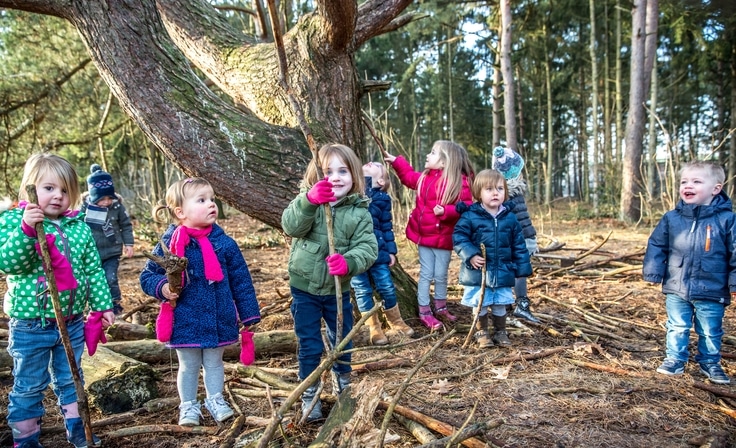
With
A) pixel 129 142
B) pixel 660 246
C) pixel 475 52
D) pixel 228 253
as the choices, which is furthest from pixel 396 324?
pixel 475 52

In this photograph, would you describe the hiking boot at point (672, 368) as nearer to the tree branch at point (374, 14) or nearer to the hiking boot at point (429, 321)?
the hiking boot at point (429, 321)

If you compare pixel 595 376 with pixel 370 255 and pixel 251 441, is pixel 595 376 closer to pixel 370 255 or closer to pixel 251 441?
pixel 370 255

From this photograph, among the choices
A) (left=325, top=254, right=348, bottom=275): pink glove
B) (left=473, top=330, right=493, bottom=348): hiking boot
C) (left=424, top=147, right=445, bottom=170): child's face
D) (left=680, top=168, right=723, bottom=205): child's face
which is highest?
(left=424, top=147, right=445, bottom=170): child's face

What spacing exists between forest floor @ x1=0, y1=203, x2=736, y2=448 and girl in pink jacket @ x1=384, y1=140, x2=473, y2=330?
32 cm

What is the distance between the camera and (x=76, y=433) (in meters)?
2.32

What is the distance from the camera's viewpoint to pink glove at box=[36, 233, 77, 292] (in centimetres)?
228

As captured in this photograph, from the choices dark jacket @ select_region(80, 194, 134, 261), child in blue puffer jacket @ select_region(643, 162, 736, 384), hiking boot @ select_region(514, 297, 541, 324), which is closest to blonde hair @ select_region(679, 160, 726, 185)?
child in blue puffer jacket @ select_region(643, 162, 736, 384)

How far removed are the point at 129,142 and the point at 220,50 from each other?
42.9 feet

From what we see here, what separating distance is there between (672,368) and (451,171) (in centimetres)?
215

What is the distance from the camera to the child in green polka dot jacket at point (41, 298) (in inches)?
87.4

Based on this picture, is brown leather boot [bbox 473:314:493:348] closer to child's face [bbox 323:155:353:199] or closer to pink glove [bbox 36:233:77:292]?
child's face [bbox 323:155:353:199]

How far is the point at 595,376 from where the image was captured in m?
3.09

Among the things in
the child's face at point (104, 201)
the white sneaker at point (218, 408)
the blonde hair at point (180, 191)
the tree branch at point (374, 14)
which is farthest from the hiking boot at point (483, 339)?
the child's face at point (104, 201)

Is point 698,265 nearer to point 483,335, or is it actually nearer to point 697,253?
point 697,253
